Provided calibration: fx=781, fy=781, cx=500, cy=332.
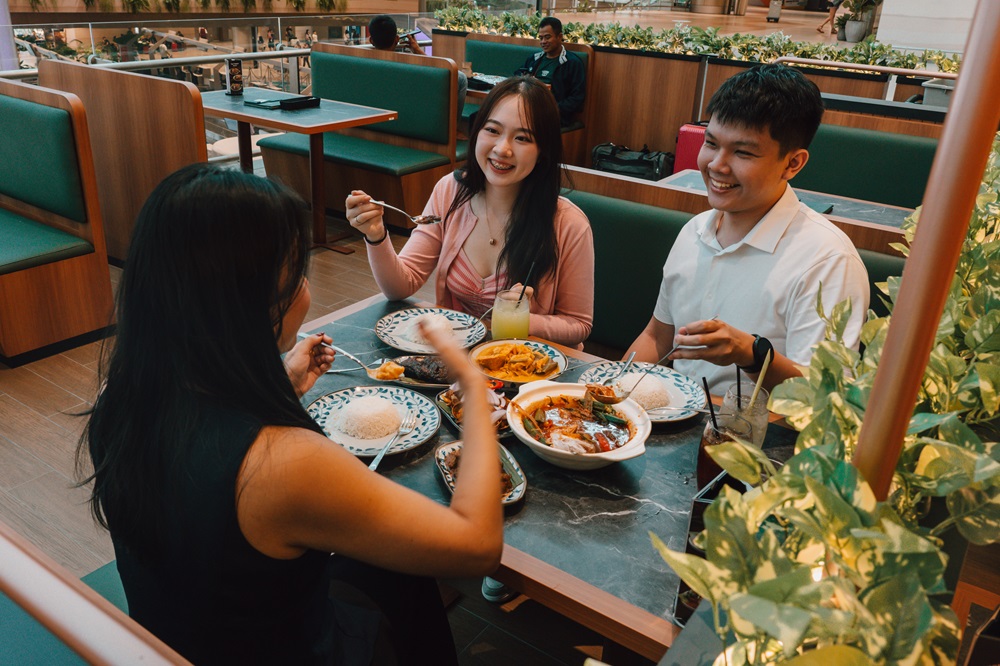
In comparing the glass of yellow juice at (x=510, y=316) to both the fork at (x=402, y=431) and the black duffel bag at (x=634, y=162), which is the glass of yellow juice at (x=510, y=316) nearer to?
the fork at (x=402, y=431)

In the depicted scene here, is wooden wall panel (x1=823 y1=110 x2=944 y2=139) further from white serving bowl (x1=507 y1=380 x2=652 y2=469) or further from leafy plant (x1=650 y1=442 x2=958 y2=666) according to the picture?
leafy plant (x1=650 y1=442 x2=958 y2=666)

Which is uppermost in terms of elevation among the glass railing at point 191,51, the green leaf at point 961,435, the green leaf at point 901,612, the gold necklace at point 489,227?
the green leaf at point 961,435

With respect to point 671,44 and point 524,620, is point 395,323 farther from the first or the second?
point 671,44

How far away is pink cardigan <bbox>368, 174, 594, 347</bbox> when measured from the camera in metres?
2.17

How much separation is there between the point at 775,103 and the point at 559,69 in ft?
16.8

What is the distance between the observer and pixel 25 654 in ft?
4.17

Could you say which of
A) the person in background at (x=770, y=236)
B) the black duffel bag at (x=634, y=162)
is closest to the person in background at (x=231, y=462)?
the person in background at (x=770, y=236)

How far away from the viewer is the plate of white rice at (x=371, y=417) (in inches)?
58.3

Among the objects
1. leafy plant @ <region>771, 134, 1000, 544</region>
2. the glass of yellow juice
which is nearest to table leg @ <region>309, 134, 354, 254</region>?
the glass of yellow juice

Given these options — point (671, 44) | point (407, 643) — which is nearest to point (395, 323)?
point (407, 643)

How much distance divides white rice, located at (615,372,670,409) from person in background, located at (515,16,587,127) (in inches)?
206

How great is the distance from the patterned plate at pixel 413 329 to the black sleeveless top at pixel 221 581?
2.34ft

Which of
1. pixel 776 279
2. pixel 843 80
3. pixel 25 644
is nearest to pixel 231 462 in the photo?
pixel 25 644

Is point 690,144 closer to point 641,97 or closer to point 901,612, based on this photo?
point 641,97
